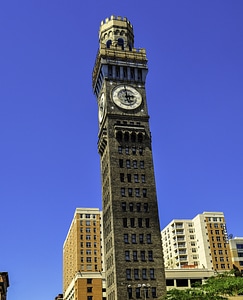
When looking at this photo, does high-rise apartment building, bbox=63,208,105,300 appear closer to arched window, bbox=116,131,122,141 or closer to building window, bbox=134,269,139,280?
building window, bbox=134,269,139,280

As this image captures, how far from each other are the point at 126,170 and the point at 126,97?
2003 centimetres

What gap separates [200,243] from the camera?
185 m

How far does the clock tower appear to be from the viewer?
91.8 m

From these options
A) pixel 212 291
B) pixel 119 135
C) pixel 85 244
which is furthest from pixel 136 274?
pixel 85 244

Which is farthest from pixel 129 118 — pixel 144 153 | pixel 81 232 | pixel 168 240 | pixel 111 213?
pixel 168 240

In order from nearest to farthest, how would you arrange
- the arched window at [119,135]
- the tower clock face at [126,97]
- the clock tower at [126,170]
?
the clock tower at [126,170]
the arched window at [119,135]
the tower clock face at [126,97]

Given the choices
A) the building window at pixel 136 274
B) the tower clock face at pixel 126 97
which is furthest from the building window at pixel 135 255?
the tower clock face at pixel 126 97

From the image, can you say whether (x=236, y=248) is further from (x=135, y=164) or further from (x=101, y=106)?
(x=101, y=106)

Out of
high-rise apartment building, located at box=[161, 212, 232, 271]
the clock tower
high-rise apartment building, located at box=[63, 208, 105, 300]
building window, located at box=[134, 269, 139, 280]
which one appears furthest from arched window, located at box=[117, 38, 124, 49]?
high-rise apartment building, located at box=[161, 212, 232, 271]

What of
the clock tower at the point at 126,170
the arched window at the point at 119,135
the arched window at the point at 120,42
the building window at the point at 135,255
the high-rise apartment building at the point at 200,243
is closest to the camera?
the clock tower at the point at 126,170

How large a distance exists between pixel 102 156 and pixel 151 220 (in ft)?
73.7

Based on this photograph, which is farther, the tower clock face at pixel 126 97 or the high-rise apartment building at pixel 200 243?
the high-rise apartment building at pixel 200 243

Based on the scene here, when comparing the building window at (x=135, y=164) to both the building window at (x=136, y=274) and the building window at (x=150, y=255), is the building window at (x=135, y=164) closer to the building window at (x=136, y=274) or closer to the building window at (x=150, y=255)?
the building window at (x=150, y=255)

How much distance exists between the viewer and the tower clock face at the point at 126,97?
109438 mm
